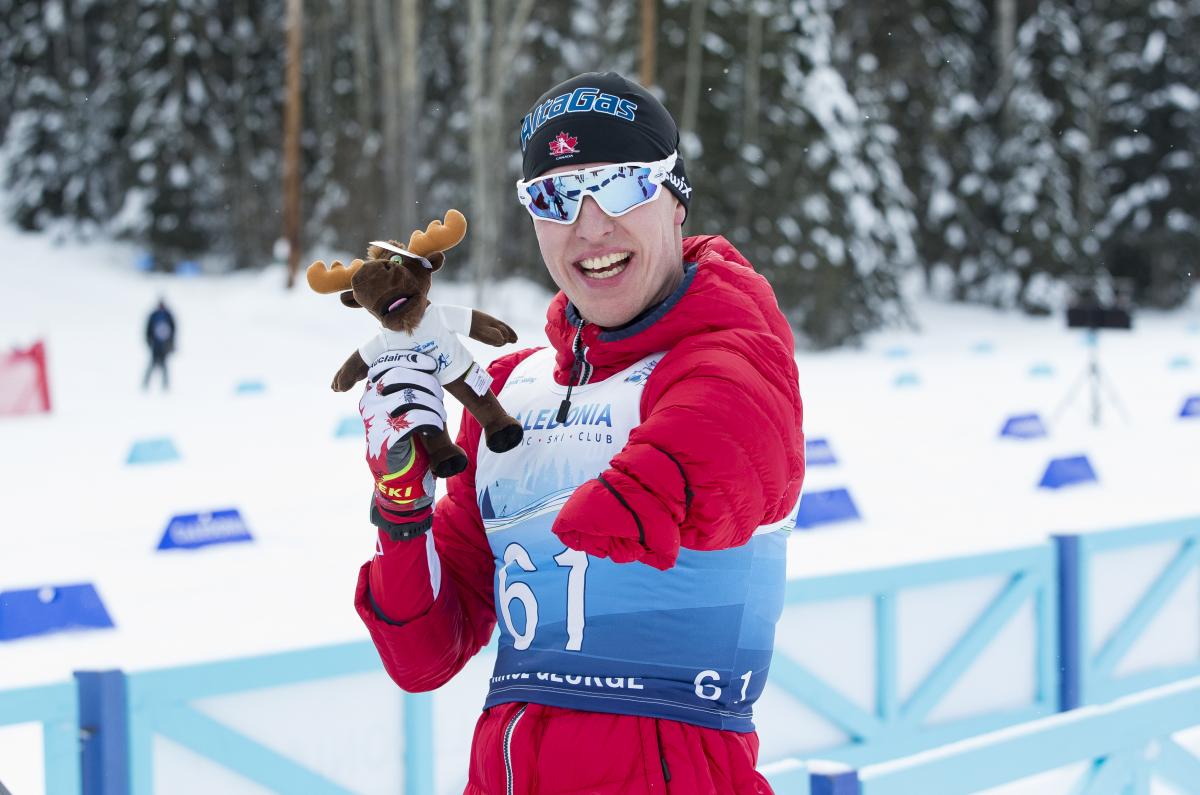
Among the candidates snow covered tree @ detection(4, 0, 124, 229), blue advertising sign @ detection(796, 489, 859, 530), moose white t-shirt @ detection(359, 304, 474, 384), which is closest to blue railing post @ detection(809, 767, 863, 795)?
moose white t-shirt @ detection(359, 304, 474, 384)

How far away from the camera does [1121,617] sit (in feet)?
17.0

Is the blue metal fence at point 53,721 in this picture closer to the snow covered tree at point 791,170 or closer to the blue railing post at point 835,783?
the blue railing post at point 835,783

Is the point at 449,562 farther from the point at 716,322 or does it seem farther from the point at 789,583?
the point at 789,583

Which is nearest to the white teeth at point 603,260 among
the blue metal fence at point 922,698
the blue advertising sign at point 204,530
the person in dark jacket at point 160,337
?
the blue metal fence at point 922,698

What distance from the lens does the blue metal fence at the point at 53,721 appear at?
285cm

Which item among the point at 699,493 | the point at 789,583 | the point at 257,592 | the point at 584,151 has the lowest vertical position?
the point at 257,592

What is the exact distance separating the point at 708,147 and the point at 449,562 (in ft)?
85.9

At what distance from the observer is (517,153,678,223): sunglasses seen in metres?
1.78

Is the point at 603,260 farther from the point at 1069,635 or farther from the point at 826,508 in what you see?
the point at 826,508

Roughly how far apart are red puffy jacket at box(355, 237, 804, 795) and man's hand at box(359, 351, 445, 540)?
0.19ft

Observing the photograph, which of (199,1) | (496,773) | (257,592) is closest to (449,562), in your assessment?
(496,773)

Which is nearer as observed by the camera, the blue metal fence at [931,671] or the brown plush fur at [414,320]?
the brown plush fur at [414,320]

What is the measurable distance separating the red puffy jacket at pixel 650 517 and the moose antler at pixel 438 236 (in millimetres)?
199

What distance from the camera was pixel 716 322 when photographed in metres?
1.68
